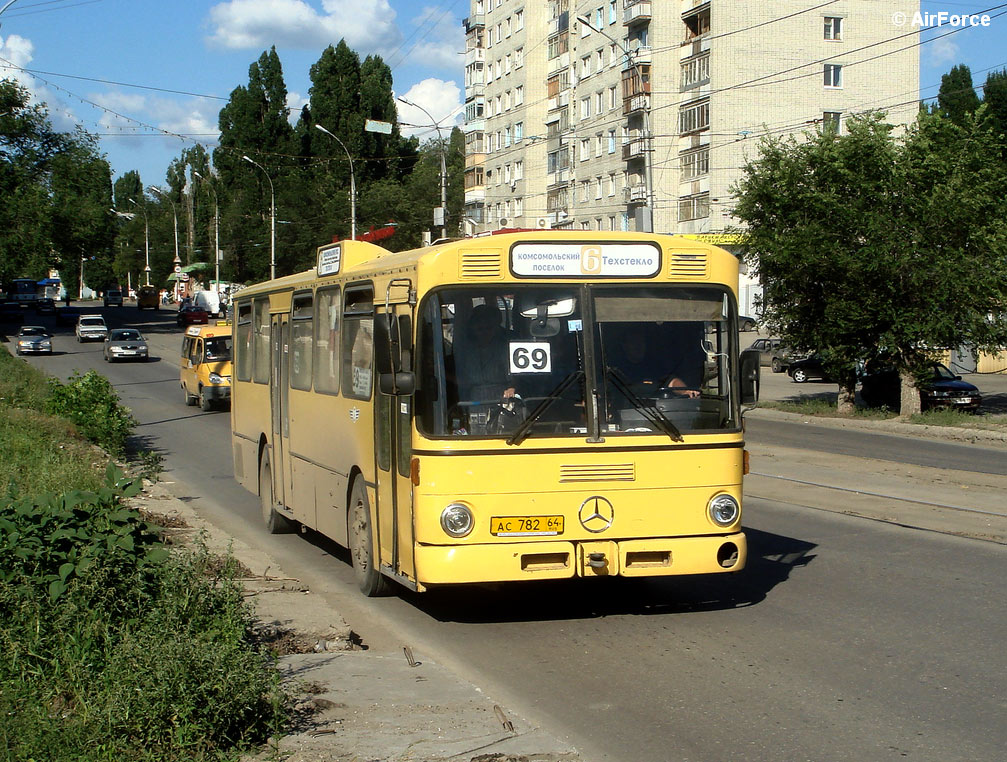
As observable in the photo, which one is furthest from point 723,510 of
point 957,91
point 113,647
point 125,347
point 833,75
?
point 957,91

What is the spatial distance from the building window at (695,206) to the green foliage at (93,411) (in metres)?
44.0

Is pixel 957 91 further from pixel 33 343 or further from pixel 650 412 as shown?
pixel 650 412

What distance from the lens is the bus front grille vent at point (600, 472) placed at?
25.3 ft

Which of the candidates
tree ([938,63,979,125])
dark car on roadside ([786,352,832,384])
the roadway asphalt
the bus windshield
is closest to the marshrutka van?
the roadway asphalt

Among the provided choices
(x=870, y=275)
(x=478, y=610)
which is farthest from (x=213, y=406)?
(x=478, y=610)

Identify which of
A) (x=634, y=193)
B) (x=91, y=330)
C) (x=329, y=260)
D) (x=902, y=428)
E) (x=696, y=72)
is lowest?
(x=902, y=428)

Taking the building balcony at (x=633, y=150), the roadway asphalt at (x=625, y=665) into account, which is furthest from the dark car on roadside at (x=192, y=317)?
the roadway asphalt at (x=625, y=665)

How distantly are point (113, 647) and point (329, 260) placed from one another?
5.86 m

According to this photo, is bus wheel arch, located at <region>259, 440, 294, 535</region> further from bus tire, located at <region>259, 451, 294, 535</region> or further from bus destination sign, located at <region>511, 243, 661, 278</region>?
bus destination sign, located at <region>511, 243, 661, 278</region>

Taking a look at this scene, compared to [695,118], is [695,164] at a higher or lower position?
lower

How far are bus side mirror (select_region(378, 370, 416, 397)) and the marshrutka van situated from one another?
2349 cm

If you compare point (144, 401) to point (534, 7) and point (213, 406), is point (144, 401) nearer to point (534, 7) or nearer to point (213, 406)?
point (213, 406)

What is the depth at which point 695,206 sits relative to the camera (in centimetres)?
6097

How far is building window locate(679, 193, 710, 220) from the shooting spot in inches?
2359
